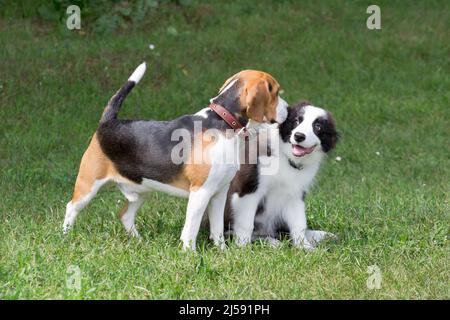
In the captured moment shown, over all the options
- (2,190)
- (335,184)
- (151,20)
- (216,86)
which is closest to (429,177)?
(335,184)

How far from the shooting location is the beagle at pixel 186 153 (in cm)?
614

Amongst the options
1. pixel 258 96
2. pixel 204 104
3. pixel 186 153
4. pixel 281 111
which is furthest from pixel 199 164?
pixel 204 104

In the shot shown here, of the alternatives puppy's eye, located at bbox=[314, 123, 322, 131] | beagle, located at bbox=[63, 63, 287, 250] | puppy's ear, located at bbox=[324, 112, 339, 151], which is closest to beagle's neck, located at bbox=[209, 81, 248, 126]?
beagle, located at bbox=[63, 63, 287, 250]

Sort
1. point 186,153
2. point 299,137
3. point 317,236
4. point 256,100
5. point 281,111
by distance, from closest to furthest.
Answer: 1. point 256,100
2. point 186,153
3. point 281,111
4. point 299,137
5. point 317,236

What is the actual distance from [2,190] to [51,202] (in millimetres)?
651

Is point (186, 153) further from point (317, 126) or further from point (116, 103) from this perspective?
point (317, 126)

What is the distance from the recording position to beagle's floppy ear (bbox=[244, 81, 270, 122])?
6094 mm

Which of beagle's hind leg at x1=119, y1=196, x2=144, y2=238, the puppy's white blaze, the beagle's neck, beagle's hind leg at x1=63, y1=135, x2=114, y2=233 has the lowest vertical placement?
beagle's hind leg at x1=119, y1=196, x2=144, y2=238

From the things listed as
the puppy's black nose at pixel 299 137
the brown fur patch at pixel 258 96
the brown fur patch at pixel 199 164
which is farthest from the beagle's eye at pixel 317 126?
the brown fur patch at pixel 199 164

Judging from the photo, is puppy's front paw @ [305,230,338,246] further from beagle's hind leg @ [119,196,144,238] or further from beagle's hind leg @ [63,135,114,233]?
beagle's hind leg @ [63,135,114,233]

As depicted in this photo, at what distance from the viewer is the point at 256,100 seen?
6102 millimetres

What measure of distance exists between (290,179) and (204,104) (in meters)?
4.77

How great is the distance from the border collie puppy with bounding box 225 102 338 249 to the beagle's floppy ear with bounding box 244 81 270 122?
1.59 ft
